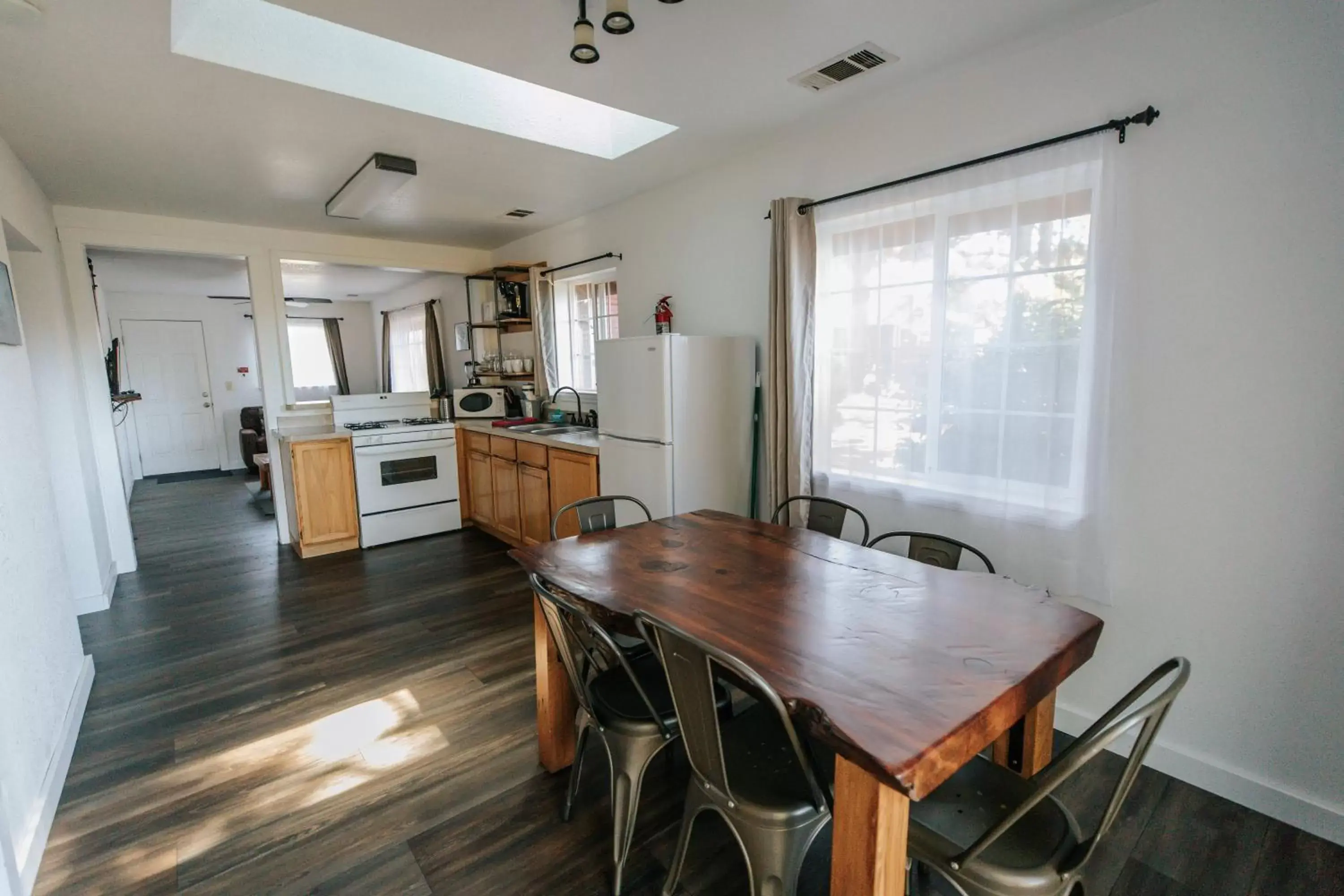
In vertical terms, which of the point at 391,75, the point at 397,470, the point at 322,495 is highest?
the point at 391,75

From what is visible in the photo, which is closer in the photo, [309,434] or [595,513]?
[595,513]

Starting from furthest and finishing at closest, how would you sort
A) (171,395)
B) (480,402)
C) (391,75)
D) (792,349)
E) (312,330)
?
(312,330) → (171,395) → (480,402) → (792,349) → (391,75)

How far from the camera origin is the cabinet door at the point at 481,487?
4770 mm

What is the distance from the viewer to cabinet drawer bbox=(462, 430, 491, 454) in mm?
4777

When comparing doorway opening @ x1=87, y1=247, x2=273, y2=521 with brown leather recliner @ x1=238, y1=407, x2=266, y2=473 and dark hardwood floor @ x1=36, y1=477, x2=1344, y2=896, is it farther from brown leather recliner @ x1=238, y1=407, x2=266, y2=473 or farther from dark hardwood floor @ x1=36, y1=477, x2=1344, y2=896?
dark hardwood floor @ x1=36, y1=477, x2=1344, y2=896

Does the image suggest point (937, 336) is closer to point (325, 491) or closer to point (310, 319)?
point (325, 491)

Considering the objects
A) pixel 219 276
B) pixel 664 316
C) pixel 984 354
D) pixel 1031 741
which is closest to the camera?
pixel 1031 741

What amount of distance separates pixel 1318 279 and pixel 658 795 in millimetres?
2456

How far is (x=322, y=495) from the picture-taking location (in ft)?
14.5

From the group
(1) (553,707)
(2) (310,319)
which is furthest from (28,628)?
(2) (310,319)

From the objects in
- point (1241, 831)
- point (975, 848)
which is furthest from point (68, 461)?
point (1241, 831)

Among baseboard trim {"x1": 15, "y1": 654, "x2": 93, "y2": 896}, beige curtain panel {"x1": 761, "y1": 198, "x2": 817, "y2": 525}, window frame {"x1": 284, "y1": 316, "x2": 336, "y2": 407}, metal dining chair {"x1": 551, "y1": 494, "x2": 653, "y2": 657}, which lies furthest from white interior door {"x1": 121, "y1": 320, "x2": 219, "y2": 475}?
beige curtain panel {"x1": 761, "y1": 198, "x2": 817, "y2": 525}

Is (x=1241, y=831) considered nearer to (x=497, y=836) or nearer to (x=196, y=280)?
(x=497, y=836)

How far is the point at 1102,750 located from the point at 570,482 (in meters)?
3.08
